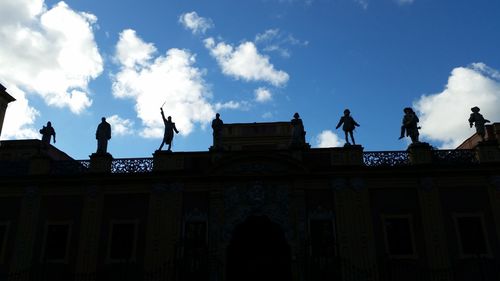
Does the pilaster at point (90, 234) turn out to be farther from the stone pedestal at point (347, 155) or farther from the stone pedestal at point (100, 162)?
the stone pedestal at point (347, 155)

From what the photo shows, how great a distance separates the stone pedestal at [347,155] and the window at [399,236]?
3217 mm

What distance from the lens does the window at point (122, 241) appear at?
78.4ft

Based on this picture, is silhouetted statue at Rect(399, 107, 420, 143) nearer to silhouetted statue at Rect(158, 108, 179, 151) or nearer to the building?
the building

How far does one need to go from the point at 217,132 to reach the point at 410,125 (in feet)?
33.9

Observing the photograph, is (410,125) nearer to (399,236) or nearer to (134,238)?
(399,236)

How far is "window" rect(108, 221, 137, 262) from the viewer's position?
23906 mm

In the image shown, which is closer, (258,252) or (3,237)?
(258,252)

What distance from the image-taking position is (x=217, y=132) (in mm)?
26000

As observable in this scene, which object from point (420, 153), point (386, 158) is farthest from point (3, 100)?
point (420, 153)

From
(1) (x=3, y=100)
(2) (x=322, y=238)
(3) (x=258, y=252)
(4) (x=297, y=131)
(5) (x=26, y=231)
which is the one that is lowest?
(3) (x=258, y=252)

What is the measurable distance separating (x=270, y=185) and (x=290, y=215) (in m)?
1.85

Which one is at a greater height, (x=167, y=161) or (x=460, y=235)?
(x=167, y=161)

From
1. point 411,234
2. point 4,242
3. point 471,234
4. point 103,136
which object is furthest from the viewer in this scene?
point 103,136

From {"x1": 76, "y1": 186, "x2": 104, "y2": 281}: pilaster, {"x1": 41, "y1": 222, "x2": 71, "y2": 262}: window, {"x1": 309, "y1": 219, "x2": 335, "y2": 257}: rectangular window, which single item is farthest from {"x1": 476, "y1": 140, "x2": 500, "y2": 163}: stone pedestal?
{"x1": 41, "y1": 222, "x2": 71, "y2": 262}: window
